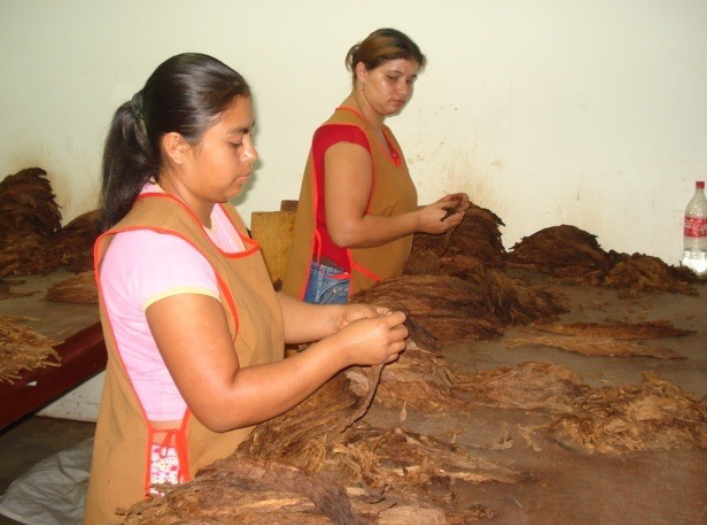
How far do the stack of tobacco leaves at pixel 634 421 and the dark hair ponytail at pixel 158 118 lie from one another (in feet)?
3.71

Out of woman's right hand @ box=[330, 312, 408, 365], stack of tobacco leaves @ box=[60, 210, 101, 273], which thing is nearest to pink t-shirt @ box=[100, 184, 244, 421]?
woman's right hand @ box=[330, 312, 408, 365]

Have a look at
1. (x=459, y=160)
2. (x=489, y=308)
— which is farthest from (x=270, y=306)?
(x=459, y=160)

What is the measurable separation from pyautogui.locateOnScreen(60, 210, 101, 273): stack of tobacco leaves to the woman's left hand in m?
2.44

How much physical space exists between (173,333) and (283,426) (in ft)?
1.35

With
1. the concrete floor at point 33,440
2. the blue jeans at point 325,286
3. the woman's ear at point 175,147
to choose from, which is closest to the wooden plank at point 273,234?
the blue jeans at point 325,286

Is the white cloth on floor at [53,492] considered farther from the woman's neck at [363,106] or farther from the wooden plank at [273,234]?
the woman's neck at [363,106]

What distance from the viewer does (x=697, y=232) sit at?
3834mm

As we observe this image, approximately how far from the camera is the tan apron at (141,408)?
4.53 ft

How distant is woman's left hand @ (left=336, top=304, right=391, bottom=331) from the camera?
171cm

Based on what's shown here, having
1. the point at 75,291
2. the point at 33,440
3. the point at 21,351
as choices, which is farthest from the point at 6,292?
the point at 33,440

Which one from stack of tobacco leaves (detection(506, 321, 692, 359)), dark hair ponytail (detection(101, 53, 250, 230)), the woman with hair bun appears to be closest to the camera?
dark hair ponytail (detection(101, 53, 250, 230))

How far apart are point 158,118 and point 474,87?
9.99 feet

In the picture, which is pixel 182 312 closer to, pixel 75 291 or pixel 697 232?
pixel 75 291

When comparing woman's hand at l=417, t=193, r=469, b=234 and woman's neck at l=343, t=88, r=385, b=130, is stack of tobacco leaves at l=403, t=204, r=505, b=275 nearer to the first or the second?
woman's hand at l=417, t=193, r=469, b=234
